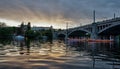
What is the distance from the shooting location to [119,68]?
22828 millimetres

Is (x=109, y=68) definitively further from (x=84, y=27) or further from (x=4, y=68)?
(x=84, y=27)

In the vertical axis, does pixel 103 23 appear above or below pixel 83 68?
above

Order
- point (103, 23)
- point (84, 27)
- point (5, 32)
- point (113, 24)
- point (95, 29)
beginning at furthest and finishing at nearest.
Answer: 1. point (5, 32)
2. point (84, 27)
3. point (95, 29)
4. point (103, 23)
5. point (113, 24)

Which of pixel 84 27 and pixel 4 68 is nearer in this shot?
pixel 4 68

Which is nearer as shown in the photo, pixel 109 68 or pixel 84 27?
pixel 109 68

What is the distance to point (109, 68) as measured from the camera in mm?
22781

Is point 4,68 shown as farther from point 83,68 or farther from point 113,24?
point 113,24

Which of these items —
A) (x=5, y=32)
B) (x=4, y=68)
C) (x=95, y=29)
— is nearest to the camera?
(x=4, y=68)

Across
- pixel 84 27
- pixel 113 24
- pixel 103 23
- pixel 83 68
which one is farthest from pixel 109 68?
pixel 84 27

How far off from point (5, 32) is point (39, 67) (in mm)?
181029

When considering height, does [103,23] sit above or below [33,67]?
above

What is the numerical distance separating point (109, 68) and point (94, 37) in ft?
393

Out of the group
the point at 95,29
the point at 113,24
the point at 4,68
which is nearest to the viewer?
the point at 4,68

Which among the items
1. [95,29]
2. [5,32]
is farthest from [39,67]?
[5,32]
